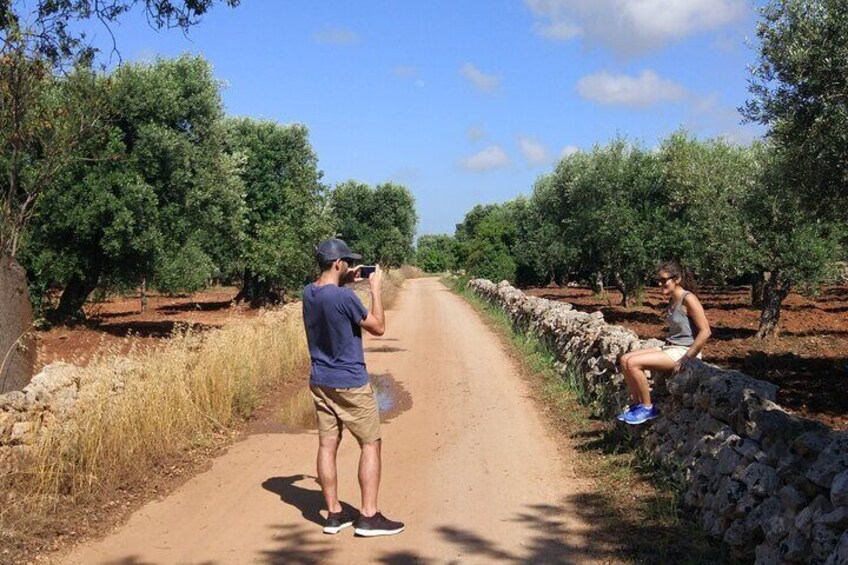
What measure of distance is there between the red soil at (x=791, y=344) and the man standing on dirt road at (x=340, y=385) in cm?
637

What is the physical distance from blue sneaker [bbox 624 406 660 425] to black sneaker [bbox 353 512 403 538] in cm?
266

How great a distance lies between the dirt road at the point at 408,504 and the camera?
16.5ft

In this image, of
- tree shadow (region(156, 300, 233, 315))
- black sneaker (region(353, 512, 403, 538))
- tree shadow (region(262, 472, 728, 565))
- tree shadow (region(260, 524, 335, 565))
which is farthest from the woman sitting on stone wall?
tree shadow (region(156, 300, 233, 315))

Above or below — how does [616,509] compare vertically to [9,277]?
below

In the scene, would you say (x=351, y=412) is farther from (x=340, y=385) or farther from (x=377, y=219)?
(x=377, y=219)

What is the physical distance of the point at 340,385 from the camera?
17.9 ft

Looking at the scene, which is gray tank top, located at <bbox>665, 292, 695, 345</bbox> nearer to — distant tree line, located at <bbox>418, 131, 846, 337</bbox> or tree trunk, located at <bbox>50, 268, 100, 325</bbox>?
distant tree line, located at <bbox>418, 131, 846, 337</bbox>

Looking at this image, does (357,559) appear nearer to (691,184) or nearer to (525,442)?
(525,442)

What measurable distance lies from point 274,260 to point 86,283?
5.92 metres

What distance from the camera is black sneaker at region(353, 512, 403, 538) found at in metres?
5.30

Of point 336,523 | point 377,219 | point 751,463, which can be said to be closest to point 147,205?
point 336,523

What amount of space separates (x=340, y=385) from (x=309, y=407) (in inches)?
201

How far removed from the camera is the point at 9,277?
8.52 metres

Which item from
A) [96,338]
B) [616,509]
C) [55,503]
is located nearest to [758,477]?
[616,509]
